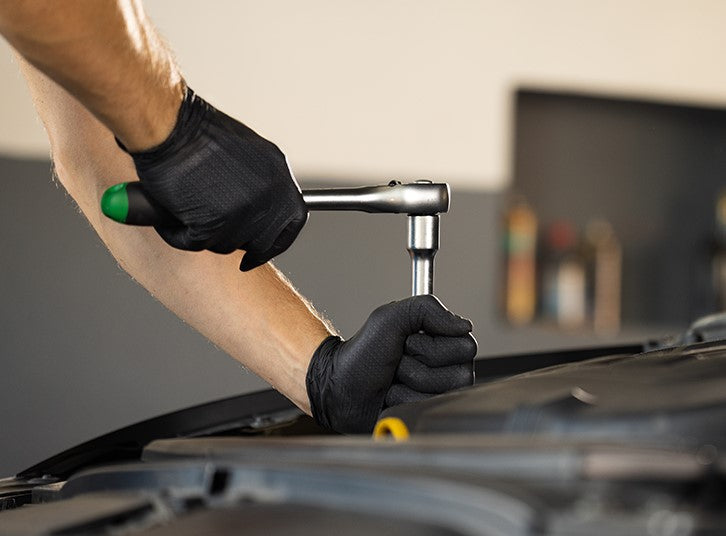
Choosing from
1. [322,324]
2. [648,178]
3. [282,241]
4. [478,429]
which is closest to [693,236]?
[648,178]

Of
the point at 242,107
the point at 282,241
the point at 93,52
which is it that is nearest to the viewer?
the point at 93,52

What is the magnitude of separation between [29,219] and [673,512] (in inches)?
92.3

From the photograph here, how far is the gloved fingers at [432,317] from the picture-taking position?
1062 mm

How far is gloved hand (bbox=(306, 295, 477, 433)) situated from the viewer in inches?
42.0

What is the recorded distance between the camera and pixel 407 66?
9.80ft

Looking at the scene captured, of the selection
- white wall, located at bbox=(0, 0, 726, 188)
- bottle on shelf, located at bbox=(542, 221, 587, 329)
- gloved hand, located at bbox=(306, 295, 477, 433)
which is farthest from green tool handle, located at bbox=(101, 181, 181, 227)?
bottle on shelf, located at bbox=(542, 221, 587, 329)

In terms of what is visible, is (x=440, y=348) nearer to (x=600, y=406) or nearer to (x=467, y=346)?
(x=467, y=346)

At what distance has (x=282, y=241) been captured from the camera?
3.43 ft

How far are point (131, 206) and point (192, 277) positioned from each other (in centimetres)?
44

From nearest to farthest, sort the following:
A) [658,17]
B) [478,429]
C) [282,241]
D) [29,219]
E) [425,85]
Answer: [478,429] < [282,241] < [29,219] < [425,85] < [658,17]

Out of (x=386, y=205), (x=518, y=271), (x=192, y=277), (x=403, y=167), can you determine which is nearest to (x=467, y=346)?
(x=386, y=205)

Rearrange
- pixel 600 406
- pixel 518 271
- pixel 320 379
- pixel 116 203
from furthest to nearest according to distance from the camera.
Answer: pixel 518 271
pixel 320 379
pixel 116 203
pixel 600 406

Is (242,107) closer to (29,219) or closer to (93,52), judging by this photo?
(29,219)

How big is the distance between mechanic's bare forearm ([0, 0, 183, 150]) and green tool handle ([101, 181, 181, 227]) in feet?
0.17
